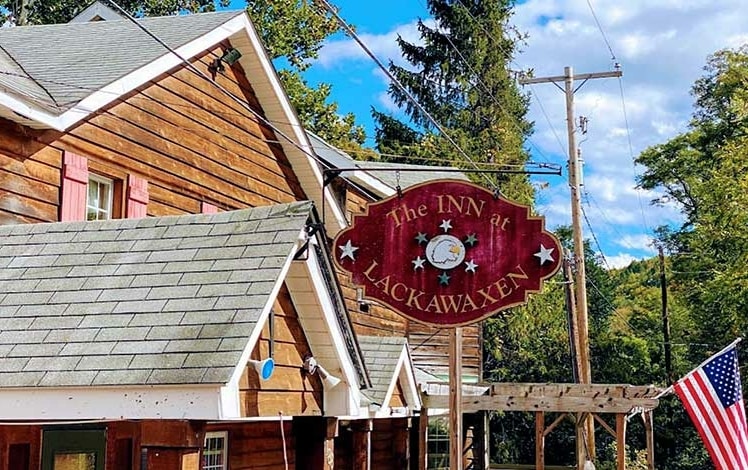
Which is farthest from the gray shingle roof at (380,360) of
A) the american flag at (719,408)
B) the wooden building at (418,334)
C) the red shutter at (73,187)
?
the red shutter at (73,187)

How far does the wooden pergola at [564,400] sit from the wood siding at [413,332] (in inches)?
62.0

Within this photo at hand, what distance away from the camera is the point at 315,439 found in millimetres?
8773

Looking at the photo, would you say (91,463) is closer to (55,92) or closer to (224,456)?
(224,456)

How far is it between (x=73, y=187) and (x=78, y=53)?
2.81 meters

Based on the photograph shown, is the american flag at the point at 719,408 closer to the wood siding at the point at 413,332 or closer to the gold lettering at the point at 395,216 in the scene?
the wood siding at the point at 413,332

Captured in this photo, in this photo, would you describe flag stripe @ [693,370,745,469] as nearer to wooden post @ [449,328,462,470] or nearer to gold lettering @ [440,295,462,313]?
wooden post @ [449,328,462,470]

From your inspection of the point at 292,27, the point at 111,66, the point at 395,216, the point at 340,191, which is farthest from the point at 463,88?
Answer: the point at 395,216

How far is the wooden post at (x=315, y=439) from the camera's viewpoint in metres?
8.71

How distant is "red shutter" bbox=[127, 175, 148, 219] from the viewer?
11.3 metres

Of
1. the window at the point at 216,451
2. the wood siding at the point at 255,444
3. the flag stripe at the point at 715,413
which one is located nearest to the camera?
the window at the point at 216,451

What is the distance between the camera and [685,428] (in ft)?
112

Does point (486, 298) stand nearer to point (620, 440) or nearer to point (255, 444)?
point (255, 444)

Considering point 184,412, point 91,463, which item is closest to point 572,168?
point 91,463

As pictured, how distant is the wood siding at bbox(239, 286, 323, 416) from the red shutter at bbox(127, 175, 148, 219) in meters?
4.10
